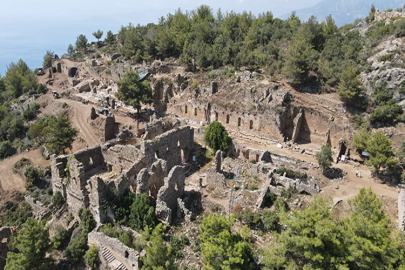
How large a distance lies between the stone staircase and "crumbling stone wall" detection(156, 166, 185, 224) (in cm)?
518

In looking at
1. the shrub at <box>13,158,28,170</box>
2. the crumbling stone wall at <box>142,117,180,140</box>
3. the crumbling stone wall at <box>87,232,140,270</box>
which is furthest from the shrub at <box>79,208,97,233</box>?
the shrub at <box>13,158,28,170</box>

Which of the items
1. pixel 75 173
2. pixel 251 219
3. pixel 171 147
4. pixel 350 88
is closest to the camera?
pixel 251 219

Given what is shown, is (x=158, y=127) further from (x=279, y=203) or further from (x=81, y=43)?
(x=81, y=43)

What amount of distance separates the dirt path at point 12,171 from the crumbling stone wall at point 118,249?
84.5 feet

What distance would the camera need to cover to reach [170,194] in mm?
28734

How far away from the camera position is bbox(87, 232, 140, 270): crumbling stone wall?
77.3 ft

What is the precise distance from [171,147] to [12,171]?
100 feet

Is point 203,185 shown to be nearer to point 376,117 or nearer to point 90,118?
point 376,117

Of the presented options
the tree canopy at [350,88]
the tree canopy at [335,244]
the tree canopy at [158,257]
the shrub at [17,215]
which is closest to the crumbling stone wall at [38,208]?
the shrub at [17,215]

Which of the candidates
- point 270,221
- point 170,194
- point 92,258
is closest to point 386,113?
point 270,221

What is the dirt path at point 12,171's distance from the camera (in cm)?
4603

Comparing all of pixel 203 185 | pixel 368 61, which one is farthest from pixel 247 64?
pixel 203 185

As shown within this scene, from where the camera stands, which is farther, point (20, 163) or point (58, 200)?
point (20, 163)

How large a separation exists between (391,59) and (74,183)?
51.0 m
